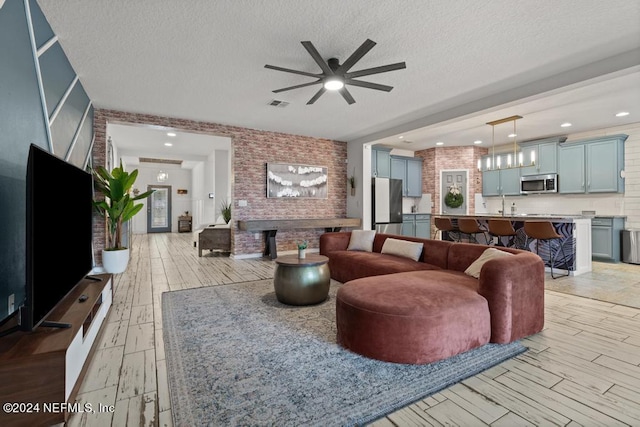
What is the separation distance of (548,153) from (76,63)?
832cm

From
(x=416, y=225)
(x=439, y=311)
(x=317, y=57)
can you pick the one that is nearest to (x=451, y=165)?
(x=416, y=225)

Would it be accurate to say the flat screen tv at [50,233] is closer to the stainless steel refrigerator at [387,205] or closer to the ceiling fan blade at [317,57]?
the ceiling fan blade at [317,57]

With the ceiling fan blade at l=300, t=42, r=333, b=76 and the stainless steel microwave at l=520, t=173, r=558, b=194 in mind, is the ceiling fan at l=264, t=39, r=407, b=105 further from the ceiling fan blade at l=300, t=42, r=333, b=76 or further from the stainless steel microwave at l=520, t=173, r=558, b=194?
the stainless steel microwave at l=520, t=173, r=558, b=194

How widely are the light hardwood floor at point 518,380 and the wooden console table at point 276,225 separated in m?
2.70

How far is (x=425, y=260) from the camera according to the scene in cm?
356

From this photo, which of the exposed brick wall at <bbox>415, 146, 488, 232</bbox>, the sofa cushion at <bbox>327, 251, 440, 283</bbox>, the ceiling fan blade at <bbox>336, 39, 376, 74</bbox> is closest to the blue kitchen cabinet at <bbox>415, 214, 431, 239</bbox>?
the exposed brick wall at <bbox>415, 146, 488, 232</bbox>

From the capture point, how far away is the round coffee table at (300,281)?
10.1 ft

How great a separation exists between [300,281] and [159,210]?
11.0 meters

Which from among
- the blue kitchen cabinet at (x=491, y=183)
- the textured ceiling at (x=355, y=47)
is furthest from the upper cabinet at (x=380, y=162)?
→ the blue kitchen cabinet at (x=491, y=183)

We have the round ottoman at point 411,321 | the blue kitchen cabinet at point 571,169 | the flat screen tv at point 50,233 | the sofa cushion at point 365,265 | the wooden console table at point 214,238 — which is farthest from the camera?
the wooden console table at point 214,238

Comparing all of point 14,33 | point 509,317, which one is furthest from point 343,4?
point 509,317

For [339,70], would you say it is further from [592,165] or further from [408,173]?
[592,165]

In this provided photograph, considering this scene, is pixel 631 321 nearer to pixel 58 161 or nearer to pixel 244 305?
pixel 244 305

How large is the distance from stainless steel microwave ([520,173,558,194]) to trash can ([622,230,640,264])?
1.43 m
